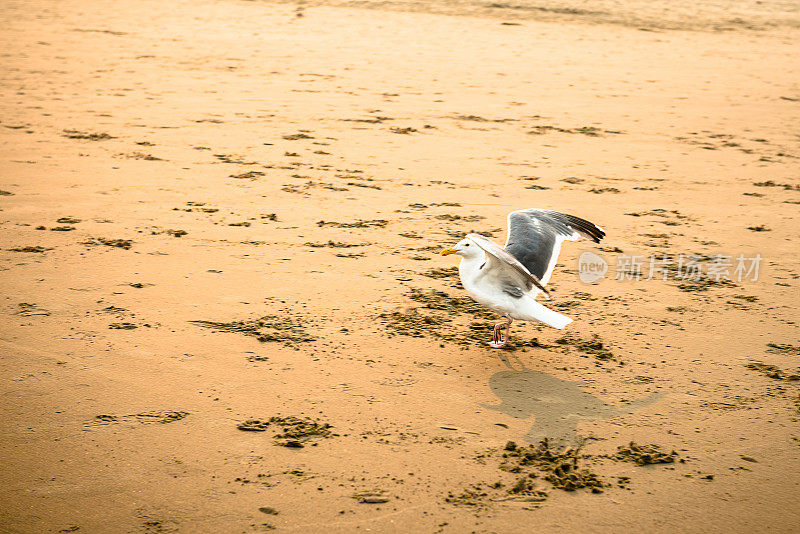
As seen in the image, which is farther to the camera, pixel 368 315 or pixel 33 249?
pixel 33 249

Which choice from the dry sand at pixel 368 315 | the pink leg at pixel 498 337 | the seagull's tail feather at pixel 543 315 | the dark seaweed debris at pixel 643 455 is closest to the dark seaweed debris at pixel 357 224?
the dry sand at pixel 368 315

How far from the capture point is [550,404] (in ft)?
12.3

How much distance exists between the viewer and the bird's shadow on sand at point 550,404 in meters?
3.53

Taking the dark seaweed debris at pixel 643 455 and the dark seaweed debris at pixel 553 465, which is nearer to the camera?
the dark seaweed debris at pixel 553 465

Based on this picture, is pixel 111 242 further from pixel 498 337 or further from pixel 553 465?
pixel 553 465

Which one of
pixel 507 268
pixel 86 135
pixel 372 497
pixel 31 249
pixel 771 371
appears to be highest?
pixel 86 135

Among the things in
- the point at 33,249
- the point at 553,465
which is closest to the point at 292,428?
the point at 553,465

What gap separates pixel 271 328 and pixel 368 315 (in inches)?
23.0

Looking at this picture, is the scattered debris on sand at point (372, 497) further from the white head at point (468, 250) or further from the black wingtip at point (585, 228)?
the black wingtip at point (585, 228)

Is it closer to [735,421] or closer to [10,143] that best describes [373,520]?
[735,421]

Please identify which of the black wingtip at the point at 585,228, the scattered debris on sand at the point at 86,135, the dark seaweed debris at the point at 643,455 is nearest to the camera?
the dark seaweed debris at the point at 643,455

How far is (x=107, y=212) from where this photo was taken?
236 inches

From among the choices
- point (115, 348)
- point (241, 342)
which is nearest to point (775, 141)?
point (241, 342)

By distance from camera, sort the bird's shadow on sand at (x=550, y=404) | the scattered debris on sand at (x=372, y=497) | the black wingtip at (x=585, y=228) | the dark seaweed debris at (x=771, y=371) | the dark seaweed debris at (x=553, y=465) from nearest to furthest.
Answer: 1. the scattered debris on sand at (x=372, y=497)
2. the dark seaweed debris at (x=553, y=465)
3. the bird's shadow on sand at (x=550, y=404)
4. the dark seaweed debris at (x=771, y=371)
5. the black wingtip at (x=585, y=228)
